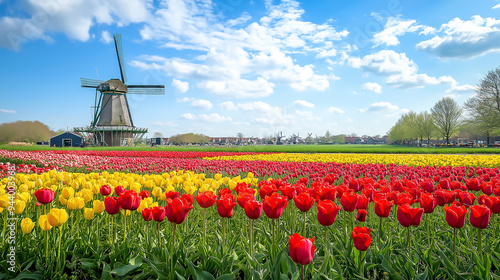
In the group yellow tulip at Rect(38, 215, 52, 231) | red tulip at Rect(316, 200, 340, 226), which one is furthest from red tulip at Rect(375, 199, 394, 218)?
yellow tulip at Rect(38, 215, 52, 231)

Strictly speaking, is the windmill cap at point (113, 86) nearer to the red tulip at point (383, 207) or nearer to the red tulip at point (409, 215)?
the red tulip at point (383, 207)

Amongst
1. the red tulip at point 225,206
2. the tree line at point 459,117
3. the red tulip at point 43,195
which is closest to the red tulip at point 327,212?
the red tulip at point 225,206

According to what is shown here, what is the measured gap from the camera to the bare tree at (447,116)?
153ft

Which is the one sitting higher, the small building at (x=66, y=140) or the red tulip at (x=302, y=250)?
the small building at (x=66, y=140)

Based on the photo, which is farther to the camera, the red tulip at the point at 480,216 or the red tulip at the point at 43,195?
the red tulip at the point at 43,195

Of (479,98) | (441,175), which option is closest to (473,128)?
(479,98)

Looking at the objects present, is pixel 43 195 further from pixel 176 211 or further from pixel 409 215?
pixel 409 215

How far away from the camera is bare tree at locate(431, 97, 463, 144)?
46.8m

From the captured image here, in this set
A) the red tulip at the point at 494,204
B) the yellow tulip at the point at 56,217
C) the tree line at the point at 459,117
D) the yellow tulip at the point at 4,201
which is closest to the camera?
the yellow tulip at the point at 56,217

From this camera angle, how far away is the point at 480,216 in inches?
82.0

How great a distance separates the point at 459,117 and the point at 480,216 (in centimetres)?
5522

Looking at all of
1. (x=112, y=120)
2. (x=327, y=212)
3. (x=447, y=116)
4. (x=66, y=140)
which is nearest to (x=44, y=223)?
(x=327, y=212)

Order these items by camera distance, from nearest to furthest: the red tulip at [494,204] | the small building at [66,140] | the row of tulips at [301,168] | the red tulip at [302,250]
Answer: the red tulip at [302,250] → the red tulip at [494,204] → the row of tulips at [301,168] → the small building at [66,140]

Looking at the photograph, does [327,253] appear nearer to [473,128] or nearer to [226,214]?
[226,214]
